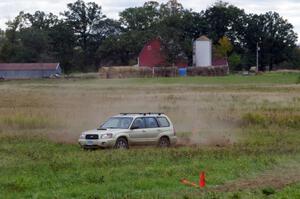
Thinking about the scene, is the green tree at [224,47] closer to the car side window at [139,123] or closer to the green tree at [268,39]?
the green tree at [268,39]

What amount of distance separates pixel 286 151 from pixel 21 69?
10212 centimetres

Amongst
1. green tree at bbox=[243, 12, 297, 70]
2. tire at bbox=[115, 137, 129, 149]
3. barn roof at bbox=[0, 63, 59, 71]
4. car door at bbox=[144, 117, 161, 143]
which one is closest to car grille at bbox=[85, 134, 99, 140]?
tire at bbox=[115, 137, 129, 149]

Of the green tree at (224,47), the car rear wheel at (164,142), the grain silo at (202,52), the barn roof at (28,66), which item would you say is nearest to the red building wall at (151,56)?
the grain silo at (202,52)

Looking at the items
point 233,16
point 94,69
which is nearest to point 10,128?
point 94,69

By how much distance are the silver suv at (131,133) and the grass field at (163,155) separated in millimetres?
772

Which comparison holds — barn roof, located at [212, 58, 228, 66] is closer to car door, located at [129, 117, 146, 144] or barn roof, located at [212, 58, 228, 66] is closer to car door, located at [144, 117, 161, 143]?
car door, located at [144, 117, 161, 143]

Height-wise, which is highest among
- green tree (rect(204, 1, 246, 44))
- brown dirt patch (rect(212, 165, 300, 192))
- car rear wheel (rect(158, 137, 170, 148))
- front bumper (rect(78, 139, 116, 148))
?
green tree (rect(204, 1, 246, 44))

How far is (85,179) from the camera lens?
17812 millimetres

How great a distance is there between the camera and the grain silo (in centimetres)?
12825

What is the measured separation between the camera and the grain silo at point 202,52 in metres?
128

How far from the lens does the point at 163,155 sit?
930 inches

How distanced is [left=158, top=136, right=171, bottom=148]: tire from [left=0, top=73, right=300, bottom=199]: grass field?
674 millimetres

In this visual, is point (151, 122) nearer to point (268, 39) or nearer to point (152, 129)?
point (152, 129)

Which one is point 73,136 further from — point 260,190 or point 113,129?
point 260,190
